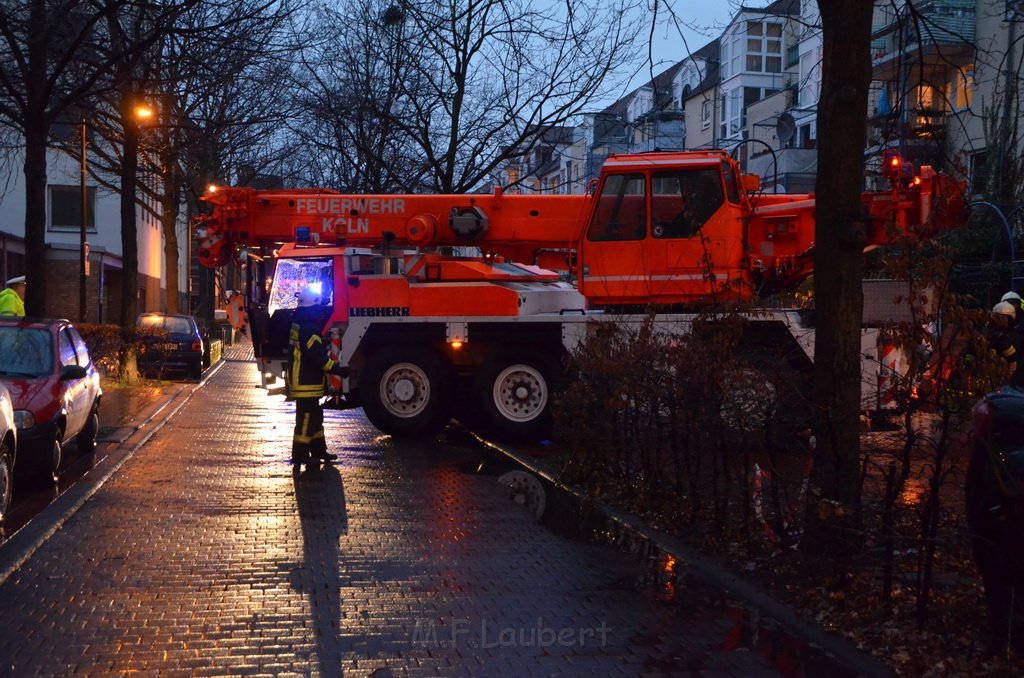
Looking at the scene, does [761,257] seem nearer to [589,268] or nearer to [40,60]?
[589,268]

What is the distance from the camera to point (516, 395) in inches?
566

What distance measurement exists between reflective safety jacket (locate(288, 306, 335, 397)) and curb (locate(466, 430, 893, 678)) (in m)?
3.04

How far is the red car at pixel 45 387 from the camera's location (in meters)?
10.4

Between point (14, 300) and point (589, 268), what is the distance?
8803 mm

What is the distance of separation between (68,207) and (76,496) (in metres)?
39.1

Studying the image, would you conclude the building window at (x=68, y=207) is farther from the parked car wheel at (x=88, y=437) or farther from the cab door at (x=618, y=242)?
the cab door at (x=618, y=242)

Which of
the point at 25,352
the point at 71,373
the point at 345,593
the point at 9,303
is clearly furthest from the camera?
the point at 9,303

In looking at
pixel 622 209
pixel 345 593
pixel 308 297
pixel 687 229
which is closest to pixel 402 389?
pixel 308 297

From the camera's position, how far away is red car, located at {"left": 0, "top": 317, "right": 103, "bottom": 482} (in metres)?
10.4

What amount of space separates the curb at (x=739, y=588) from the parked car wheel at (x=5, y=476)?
450cm

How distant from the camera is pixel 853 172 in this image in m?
6.81

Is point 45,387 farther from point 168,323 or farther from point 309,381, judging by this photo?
point 168,323

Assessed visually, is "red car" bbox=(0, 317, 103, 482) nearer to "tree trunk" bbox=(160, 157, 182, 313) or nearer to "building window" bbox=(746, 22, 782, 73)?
"tree trunk" bbox=(160, 157, 182, 313)

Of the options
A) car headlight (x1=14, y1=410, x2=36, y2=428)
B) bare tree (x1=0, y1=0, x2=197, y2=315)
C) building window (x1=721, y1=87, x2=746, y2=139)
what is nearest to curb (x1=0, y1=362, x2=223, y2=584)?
car headlight (x1=14, y1=410, x2=36, y2=428)
